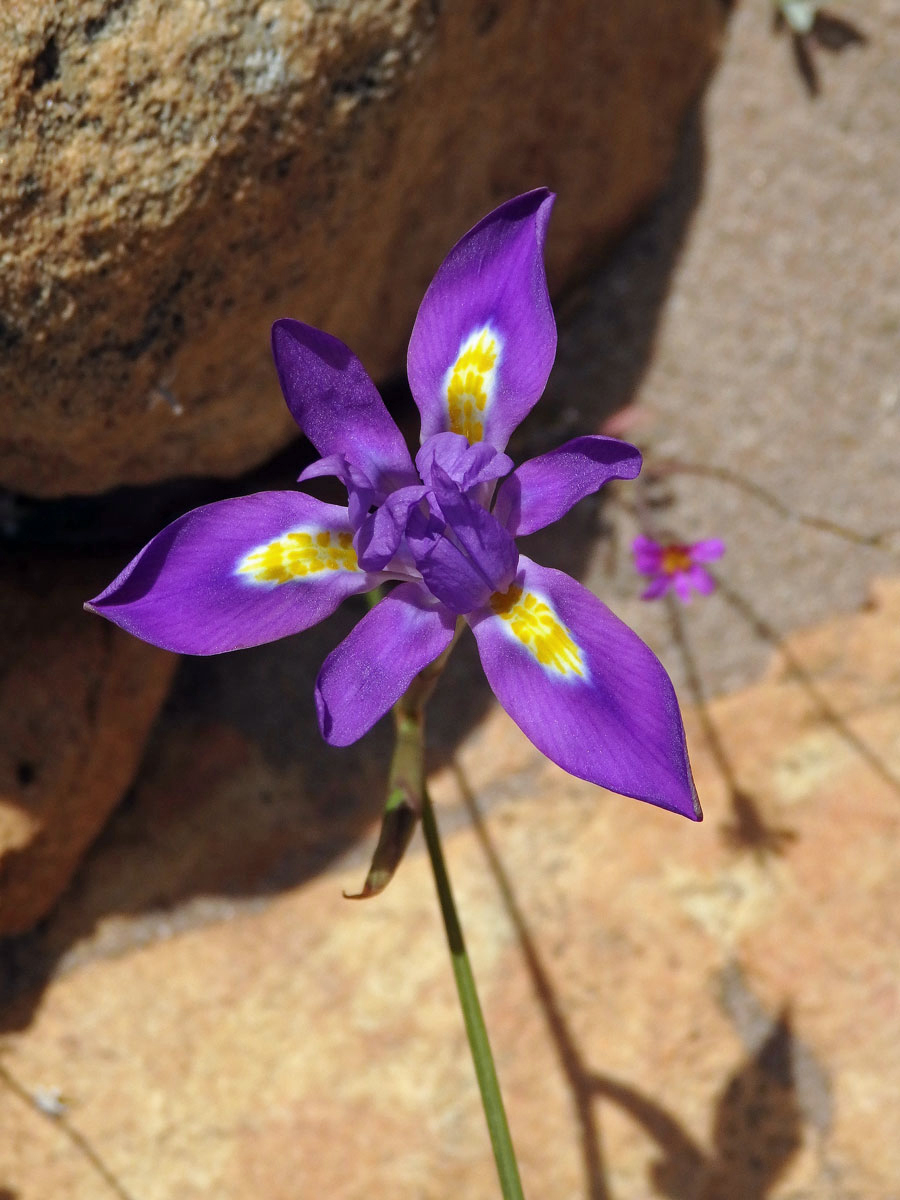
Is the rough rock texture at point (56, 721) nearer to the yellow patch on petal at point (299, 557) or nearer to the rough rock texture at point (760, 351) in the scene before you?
the yellow patch on petal at point (299, 557)

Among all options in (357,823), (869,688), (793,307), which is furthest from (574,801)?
(793,307)

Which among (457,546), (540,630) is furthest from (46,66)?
(540,630)

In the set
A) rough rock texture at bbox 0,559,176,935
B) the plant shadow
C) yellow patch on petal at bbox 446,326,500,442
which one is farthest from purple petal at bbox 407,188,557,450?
the plant shadow

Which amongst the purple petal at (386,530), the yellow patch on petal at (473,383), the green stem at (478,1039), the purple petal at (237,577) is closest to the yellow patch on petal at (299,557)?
the purple petal at (237,577)

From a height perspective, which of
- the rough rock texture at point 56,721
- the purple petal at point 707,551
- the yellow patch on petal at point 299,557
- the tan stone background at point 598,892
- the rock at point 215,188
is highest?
the rock at point 215,188

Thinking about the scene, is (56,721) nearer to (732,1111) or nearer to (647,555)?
(647,555)

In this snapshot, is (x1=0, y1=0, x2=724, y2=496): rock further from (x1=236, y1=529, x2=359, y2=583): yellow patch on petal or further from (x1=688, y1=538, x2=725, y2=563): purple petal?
(x1=688, y1=538, x2=725, y2=563): purple petal

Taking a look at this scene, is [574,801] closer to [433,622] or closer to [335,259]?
[433,622]
